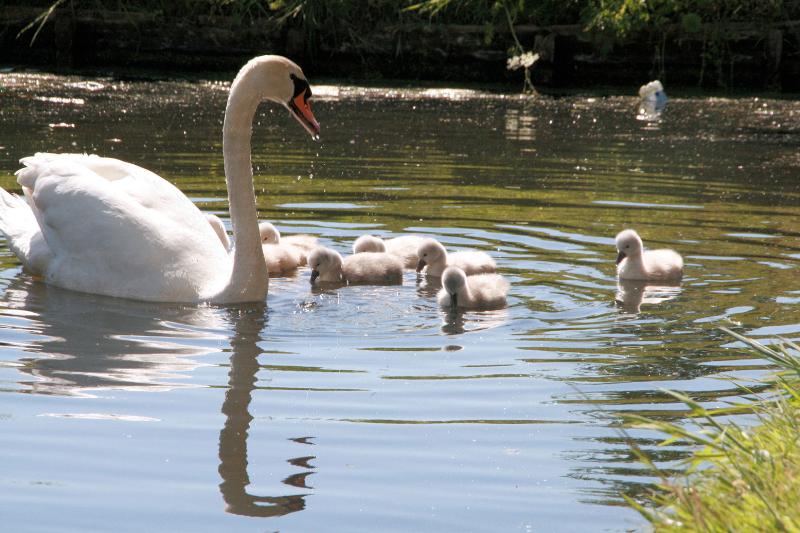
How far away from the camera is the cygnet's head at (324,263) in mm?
7699

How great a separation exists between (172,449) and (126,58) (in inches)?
712

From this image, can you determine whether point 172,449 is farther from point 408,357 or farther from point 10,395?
point 408,357

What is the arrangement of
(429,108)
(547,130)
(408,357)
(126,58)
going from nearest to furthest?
(408,357) < (547,130) < (429,108) < (126,58)

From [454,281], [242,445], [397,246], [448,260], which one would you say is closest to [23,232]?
[397,246]

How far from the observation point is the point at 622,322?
676 cm

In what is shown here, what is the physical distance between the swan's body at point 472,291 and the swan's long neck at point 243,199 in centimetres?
94

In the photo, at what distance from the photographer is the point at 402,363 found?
5.83 metres

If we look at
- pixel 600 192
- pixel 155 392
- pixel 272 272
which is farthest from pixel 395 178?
pixel 155 392

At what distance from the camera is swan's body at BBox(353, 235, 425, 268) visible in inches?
324

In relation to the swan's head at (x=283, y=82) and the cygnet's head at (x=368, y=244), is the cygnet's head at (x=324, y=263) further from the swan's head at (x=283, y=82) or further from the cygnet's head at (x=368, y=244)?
the swan's head at (x=283, y=82)

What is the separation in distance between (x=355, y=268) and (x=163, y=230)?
4.22 feet

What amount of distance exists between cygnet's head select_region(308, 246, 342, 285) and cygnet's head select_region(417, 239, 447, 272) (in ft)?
1.58

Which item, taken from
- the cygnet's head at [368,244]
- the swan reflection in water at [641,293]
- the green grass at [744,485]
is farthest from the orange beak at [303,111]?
the green grass at [744,485]

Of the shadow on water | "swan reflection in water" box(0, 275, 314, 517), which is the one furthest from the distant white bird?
the shadow on water
